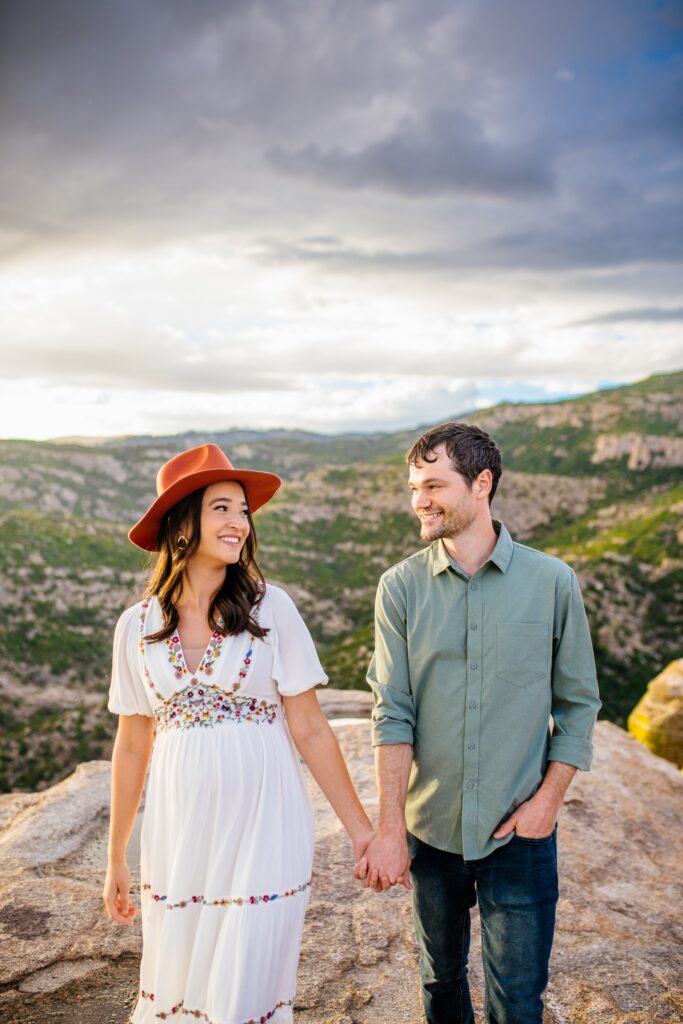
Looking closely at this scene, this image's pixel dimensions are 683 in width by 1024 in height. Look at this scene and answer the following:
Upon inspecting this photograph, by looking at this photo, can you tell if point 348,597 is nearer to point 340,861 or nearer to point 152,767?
point 340,861

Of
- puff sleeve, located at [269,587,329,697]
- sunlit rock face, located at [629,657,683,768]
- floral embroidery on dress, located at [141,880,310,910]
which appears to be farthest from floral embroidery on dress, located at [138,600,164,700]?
sunlit rock face, located at [629,657,683,768]

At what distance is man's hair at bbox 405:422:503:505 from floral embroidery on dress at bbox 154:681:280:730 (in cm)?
140

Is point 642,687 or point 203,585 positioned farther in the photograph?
point 642,687

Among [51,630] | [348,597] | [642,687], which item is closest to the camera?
[642,687]

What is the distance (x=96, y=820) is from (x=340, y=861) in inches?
105

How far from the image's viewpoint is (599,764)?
28.6 ft

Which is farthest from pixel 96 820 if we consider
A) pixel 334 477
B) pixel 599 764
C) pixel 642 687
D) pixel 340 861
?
pixel 334 477

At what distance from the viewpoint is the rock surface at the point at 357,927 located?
457 centimetres

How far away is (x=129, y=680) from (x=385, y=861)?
152cm

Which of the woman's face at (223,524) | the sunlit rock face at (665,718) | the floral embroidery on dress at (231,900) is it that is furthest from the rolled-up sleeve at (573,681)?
the sunlit rock face at (665,718)

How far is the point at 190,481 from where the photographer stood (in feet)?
12.2

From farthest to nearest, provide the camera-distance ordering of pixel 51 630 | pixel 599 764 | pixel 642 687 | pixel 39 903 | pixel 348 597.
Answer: pixel 348 597 → pixel 51 630 → pixel 642 687 → pixel 599 764 → pixel 39 903

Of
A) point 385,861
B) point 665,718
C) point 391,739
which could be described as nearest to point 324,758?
point 391,739

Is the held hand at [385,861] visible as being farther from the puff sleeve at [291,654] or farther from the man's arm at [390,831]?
the puff sleeve at [291,654]
